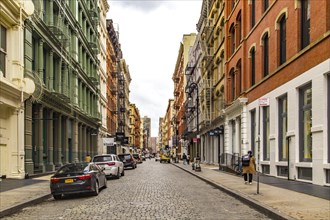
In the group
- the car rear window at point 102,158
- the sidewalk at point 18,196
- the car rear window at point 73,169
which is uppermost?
the car rear window at point 73,169

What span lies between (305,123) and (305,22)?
15.2ft

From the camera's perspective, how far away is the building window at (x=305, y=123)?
19828 millimetres

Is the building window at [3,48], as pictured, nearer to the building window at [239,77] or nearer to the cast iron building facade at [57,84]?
the cast iron building facade at [57,84]

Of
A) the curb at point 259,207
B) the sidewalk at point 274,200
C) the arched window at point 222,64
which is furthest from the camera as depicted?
the arched window at point 222,64

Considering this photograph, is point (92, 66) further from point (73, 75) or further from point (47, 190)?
point (47, 190)

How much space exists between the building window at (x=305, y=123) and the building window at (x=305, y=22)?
214 cm

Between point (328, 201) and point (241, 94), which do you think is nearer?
point (328, 201)

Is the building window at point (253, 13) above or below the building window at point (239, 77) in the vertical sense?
above

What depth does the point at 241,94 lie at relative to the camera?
33719mm

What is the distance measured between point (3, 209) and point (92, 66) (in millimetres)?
40217

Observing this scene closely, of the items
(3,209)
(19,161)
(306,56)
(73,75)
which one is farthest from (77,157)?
(3,209)

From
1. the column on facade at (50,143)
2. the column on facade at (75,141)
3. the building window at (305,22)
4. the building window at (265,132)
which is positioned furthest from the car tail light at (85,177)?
the column on facade at (75,141)

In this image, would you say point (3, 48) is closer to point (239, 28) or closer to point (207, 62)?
point (239, 28)

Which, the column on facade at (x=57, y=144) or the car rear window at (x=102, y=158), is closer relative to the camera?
the car rear window at (x=102, y=158)
